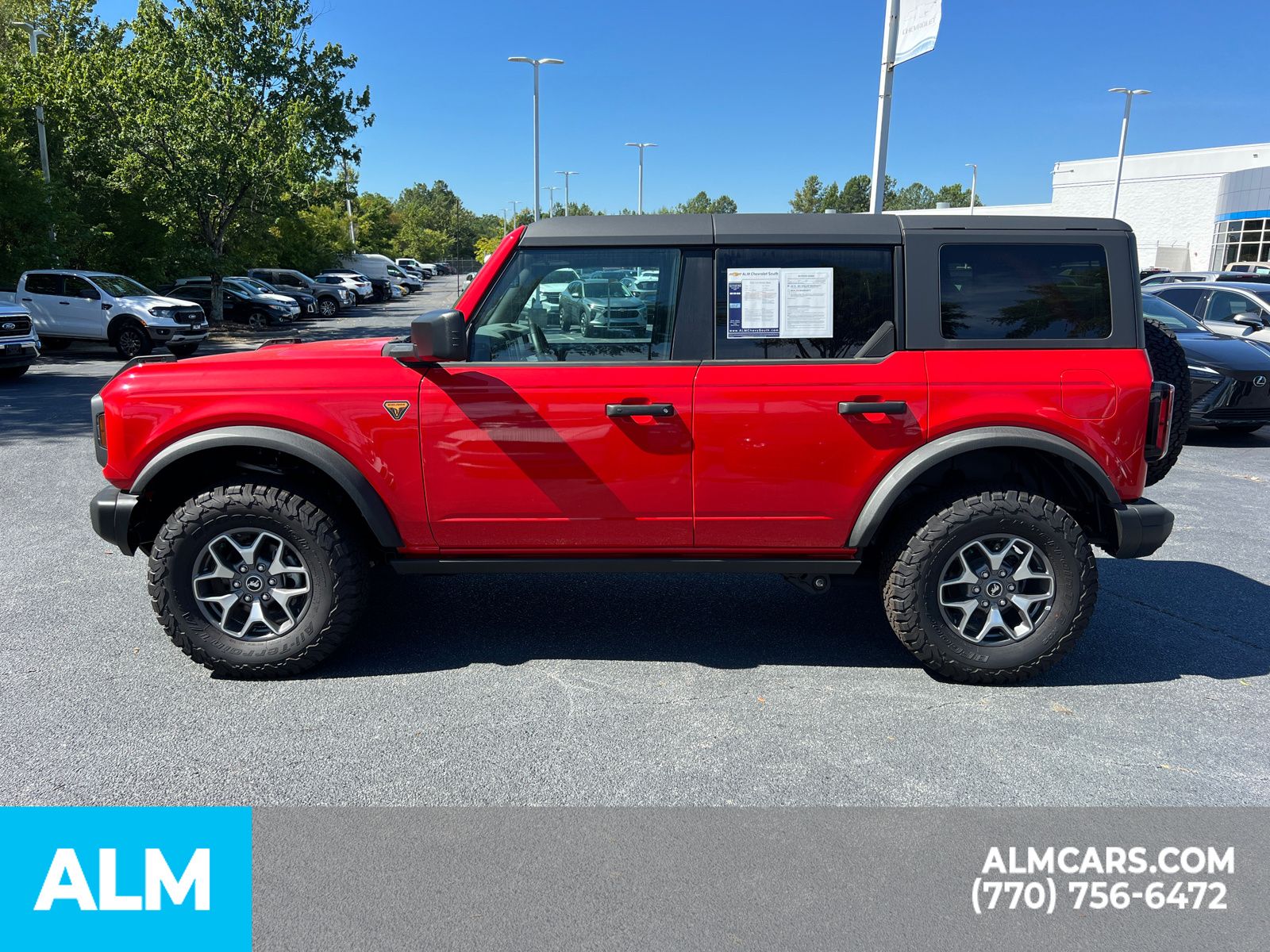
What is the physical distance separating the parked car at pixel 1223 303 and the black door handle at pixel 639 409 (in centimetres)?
1087

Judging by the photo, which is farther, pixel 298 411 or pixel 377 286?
pixel 377 286

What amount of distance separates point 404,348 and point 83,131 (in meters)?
25.3

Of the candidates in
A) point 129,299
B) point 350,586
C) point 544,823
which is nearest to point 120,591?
point 350,586

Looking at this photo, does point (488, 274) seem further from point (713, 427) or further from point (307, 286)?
point (307, 286)

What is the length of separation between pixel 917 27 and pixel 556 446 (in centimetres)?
771

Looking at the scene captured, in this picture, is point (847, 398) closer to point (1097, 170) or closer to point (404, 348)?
point (404, 348)

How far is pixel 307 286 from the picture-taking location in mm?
35625

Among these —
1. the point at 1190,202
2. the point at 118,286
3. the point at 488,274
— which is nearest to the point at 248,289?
the point at 118,286

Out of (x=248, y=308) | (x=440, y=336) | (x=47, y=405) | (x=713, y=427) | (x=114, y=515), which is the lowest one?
(x=47, y=405)

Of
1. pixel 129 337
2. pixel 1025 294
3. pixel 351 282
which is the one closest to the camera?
pixel 1025 294

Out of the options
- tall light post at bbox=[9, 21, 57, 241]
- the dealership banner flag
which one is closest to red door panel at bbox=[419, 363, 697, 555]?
the dealership banner flag

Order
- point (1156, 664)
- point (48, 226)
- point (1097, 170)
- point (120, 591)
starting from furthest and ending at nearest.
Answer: point (1097, 170) < point (48, 226) < point (120, 591) < point (1156, 664)

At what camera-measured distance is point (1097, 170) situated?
6325cm

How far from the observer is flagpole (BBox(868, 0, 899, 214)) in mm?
10312
